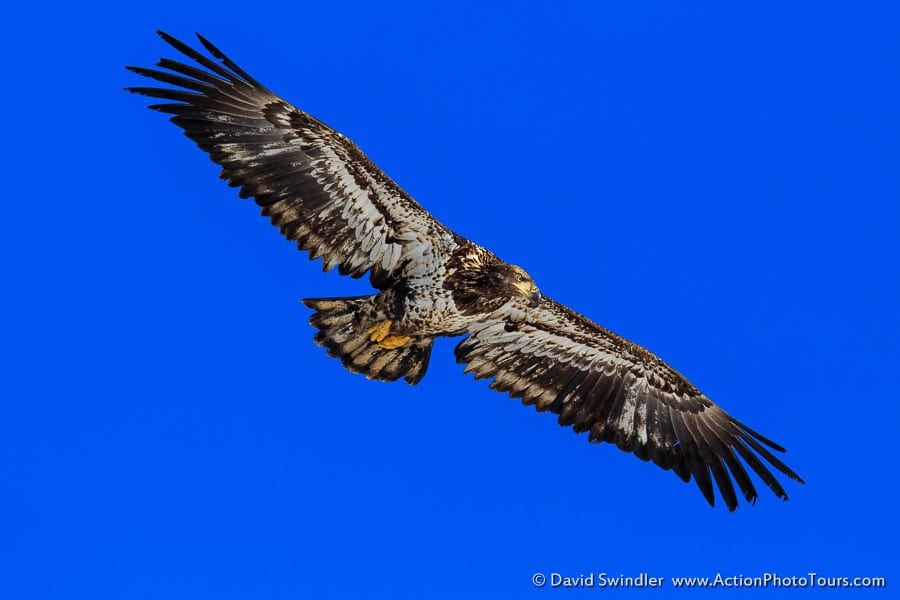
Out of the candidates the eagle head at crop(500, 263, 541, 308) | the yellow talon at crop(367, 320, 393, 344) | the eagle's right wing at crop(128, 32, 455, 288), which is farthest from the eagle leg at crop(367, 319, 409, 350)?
the eagle head at crop(500, 263, 541, 308)

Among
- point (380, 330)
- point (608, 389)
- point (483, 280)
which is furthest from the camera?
point (608, 389)

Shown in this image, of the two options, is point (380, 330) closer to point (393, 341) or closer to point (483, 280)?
point (393, 341)

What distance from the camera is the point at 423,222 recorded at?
13672mm

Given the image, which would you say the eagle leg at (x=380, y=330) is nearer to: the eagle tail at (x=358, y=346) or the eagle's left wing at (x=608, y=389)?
the eagle tail at (x=358, y=346)

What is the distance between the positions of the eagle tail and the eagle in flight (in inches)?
0.6

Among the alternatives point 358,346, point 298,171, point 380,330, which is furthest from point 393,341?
point 298,171

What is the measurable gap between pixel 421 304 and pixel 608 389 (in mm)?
2828

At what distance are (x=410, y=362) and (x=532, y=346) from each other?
158cm

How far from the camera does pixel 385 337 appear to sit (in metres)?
14.5

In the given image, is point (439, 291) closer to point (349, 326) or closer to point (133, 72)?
point (349, 326)

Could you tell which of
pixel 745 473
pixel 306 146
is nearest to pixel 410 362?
pixel 306 146

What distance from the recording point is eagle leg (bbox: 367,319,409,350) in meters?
14.4

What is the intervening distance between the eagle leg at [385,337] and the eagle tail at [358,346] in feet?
0.15

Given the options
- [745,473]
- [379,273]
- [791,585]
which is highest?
[379,273]
